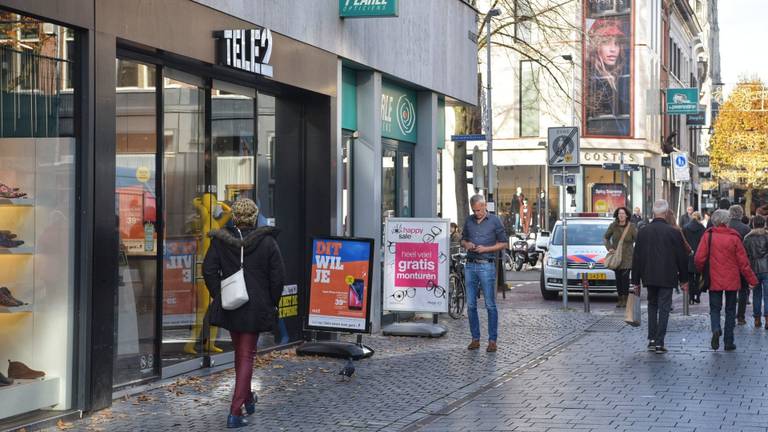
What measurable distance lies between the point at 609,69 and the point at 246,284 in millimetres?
44480

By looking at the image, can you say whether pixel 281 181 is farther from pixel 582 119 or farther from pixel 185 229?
pixel 582 119

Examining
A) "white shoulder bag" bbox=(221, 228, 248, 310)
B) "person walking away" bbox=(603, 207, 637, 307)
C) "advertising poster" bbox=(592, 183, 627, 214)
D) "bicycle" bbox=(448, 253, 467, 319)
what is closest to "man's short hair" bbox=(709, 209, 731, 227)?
"bicycle" bbox=(448, 253, 467, 319)

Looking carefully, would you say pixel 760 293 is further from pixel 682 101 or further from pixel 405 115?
Result: pixel 682 101

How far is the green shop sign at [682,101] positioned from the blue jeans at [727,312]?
115 feet

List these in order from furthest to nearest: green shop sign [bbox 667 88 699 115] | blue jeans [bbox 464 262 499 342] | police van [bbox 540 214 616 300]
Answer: green shop sign [bbox 667 88 699 115] → police van [bbox 540 214 616 300] → blue jeans [bbox 464 262 499 342]

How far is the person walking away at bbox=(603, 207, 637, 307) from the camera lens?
21.9 metres

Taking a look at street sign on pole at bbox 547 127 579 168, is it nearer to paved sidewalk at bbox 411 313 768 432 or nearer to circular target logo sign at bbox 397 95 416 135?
circular target logo sign at bbox 397 95 416 135

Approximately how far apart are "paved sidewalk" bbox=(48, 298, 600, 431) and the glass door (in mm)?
460

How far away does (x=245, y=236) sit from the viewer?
30.6 feet

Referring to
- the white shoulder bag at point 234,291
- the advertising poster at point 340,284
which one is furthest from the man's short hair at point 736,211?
the white shoulder bag at point 234,291

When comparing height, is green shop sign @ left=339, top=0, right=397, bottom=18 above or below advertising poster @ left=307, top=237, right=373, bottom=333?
above

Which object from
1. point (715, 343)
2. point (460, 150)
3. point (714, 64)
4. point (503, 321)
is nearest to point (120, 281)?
point (715, 343)

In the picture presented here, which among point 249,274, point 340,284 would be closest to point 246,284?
point 249,274

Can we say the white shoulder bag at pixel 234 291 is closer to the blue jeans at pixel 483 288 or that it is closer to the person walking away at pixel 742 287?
the blue jeans at pixel 483 288
